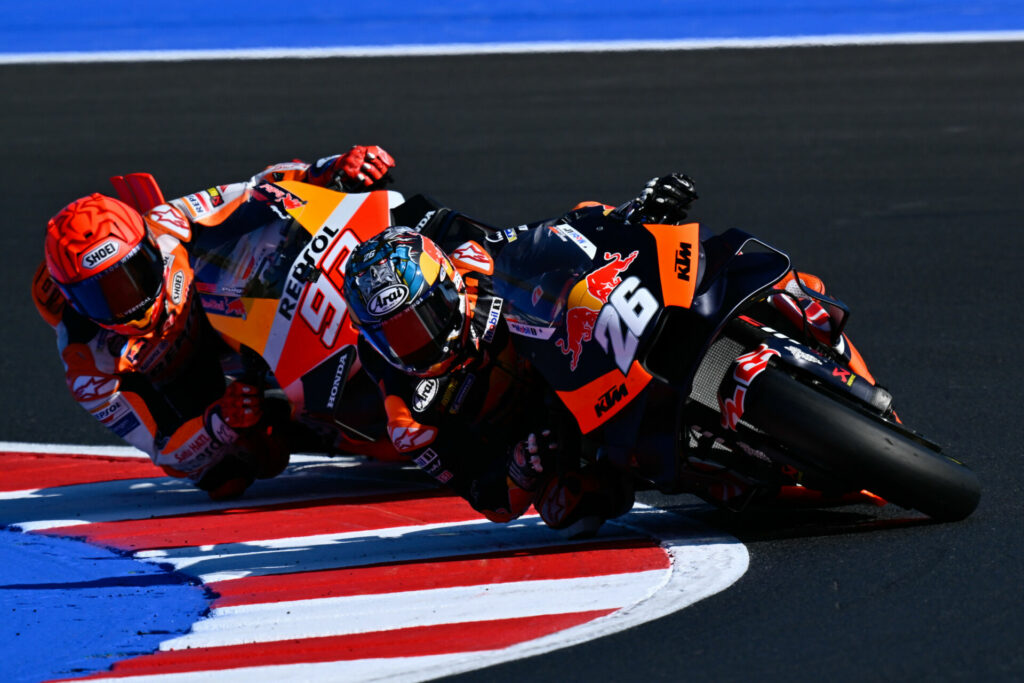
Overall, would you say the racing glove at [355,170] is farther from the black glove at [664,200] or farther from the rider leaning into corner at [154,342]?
the black glove at [664,200]

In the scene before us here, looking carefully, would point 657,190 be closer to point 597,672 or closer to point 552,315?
point 552,315

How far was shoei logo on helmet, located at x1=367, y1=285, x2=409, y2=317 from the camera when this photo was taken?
503 centimetres

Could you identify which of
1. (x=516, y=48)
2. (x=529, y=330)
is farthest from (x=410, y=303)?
(x=516, y=48)

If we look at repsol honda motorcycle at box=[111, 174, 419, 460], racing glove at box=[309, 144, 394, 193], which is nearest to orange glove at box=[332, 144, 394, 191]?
racing glove at box=[309, 144, 394, 193]

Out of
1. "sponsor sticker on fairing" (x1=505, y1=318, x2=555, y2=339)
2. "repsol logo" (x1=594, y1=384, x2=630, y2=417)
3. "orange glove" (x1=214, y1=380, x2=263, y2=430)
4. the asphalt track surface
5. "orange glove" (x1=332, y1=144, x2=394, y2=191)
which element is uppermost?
"orange glove" (x1=332, y1=144, x2=394, y2=191)

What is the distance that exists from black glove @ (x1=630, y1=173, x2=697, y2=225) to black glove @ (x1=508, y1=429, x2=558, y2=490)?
0.88 m

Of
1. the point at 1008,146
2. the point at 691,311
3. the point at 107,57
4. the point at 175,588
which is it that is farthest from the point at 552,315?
the point at 107,57

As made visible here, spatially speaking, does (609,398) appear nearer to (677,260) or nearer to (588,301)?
(588,301)

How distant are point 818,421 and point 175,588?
8.03 ft

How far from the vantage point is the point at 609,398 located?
15.4ft

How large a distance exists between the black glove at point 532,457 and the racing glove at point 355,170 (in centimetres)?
228

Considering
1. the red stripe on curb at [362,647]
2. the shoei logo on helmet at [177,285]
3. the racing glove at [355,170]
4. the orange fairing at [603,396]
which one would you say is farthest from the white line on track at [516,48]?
the red stripe on curb at [362,647]

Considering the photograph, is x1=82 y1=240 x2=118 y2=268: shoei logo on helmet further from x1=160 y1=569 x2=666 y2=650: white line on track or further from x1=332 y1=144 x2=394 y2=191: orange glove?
x1=160 y1=569 x2=666 y2=650: white line on track

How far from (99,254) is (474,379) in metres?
1.68
